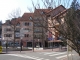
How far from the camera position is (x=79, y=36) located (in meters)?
10.7

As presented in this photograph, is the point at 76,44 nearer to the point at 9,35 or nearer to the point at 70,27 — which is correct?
the point at 70,27

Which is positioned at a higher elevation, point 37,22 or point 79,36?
point 37,22

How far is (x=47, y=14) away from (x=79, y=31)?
1827mm

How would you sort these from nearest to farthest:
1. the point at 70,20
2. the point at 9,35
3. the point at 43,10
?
the point at 70,20 < the point at 43,10 < the point at 9,35

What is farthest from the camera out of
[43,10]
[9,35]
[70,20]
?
[9,35]

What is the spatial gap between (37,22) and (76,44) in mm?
2067

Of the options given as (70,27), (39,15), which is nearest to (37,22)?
(39,15)

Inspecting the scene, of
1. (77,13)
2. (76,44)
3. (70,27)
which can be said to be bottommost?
(76,44)

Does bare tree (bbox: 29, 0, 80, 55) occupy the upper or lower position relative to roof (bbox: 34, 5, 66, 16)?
lower

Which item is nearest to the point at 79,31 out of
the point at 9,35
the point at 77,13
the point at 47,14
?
the point at 77,13

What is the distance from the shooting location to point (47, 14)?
37.1 feet

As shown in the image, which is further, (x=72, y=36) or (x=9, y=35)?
(x=9, y=35)

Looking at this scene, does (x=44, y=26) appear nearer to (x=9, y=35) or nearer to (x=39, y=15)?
(x=39, y=15)

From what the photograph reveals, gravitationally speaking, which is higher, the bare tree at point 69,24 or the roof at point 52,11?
the roof at point 52,11
